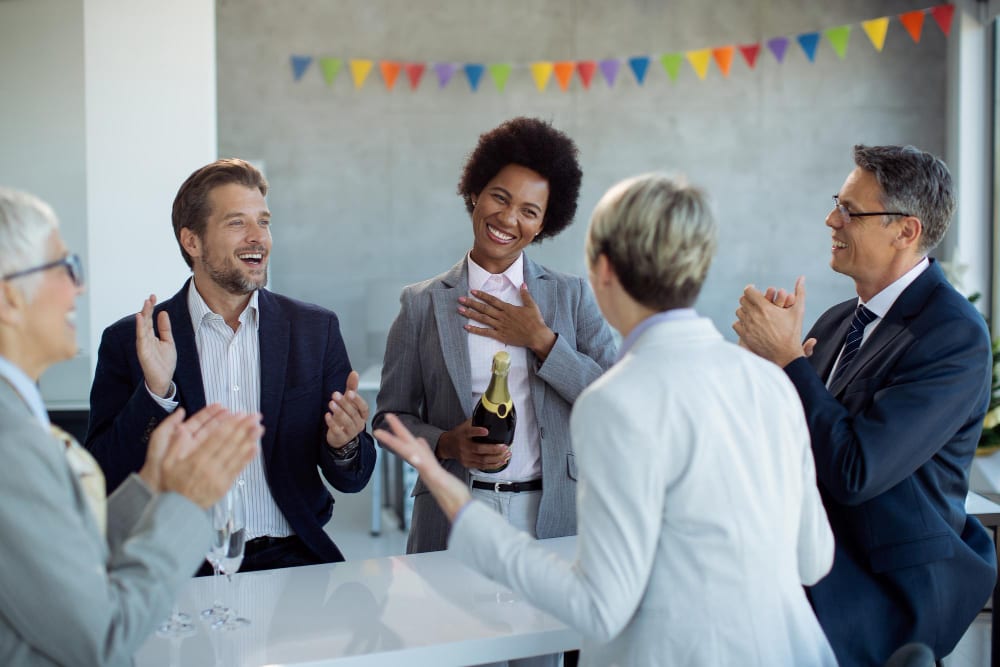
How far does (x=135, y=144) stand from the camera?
387 cm

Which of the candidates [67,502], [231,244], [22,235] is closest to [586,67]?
[231,244]

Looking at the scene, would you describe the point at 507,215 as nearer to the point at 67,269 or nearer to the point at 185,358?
the point at 185,358

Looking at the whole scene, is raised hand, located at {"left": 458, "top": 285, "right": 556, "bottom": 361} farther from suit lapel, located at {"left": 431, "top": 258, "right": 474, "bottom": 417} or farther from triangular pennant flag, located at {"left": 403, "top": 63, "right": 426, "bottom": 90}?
triangular pennant flag, located at {"left": 403, "top": 63, "right": 426, "bottom": 90}

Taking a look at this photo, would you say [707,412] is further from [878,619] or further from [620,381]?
[878,619]

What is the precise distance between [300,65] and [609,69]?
7.77ft

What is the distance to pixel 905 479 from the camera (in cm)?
190

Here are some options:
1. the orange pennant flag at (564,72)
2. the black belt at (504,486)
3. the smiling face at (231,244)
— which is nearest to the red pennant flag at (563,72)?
the orange pennant flag at (564,72)

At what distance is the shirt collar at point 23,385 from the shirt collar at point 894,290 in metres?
1.62

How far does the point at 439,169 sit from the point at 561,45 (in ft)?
4.41

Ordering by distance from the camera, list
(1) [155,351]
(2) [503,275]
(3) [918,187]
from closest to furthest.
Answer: (3) [918,187], (1) [155,351], (2) [503,275]

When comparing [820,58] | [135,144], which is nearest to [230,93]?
[135,144]

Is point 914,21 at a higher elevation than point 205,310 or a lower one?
higher

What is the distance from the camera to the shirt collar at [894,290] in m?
2.03

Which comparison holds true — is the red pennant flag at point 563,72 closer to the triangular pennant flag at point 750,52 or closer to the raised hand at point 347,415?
the triangular pennant flag at point 750,52
